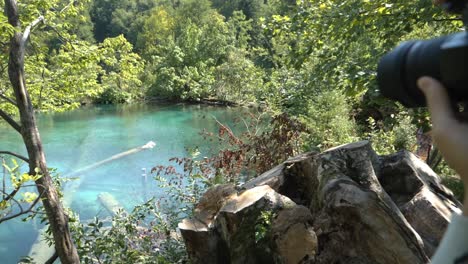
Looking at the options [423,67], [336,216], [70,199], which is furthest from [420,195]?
[70,199]

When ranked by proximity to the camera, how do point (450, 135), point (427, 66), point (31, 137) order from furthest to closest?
point (31, 137)
point (427, 66)
point (450, 135)

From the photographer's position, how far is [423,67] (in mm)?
651

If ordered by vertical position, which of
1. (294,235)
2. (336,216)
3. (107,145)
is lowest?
(107,145)

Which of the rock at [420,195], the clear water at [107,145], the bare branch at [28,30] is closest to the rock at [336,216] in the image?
the rock at [420,195]

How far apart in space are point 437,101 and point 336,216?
2.24 m

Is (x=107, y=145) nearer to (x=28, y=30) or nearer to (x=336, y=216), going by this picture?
(x=28, y=30)

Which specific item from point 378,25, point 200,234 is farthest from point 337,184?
point 378,25

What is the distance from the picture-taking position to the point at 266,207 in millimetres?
2908

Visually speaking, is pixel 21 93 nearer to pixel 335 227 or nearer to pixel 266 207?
pixel 266 207

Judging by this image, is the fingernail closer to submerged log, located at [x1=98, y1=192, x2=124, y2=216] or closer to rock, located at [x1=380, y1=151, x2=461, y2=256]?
rock, located at [x1=380, y1=151, x2=461, y2=256]

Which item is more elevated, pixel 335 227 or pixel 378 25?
pixel 378 25

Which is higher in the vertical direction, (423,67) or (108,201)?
(423,67)

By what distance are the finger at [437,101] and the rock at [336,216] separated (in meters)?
2.14

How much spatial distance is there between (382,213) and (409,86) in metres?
2.03
